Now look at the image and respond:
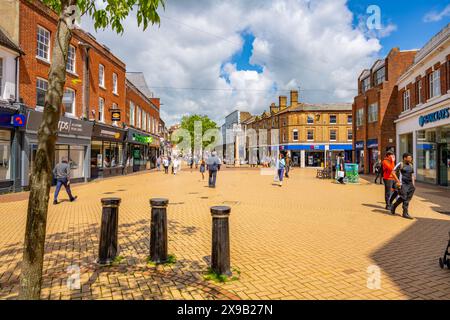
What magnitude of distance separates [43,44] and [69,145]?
551 centimetres

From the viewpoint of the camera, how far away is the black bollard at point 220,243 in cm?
416

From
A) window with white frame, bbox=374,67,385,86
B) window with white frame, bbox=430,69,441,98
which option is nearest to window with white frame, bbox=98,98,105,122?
Result: window with white frame, bbox=430,69,441,98

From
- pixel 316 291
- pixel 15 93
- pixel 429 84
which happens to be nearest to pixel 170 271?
pixel 316 291

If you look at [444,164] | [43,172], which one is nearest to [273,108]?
[444,164]

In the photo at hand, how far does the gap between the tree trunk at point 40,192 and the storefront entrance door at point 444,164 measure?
18.8 m

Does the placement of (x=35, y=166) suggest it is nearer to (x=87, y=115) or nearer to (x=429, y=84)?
(x=87, y=115)

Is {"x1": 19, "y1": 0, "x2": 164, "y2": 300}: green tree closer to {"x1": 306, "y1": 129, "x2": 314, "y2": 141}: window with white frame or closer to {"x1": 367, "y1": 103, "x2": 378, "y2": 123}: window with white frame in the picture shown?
{"x1": 367, "y1": 103, "x2": 378, "y2": 123}: window with white frame

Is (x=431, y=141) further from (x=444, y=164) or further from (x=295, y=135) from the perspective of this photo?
(x=295, y=135)

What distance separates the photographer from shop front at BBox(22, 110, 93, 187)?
1391cm

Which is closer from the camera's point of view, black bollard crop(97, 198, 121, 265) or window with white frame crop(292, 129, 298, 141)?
black bollard crop(97, 198, 121, 265)

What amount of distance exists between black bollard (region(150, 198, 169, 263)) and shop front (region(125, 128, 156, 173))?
2237cm

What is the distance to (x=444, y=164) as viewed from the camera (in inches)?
651

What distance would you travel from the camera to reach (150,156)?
1468 inches

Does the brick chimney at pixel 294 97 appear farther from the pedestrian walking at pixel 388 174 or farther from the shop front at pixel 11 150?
the shop front at pixel 11 150
